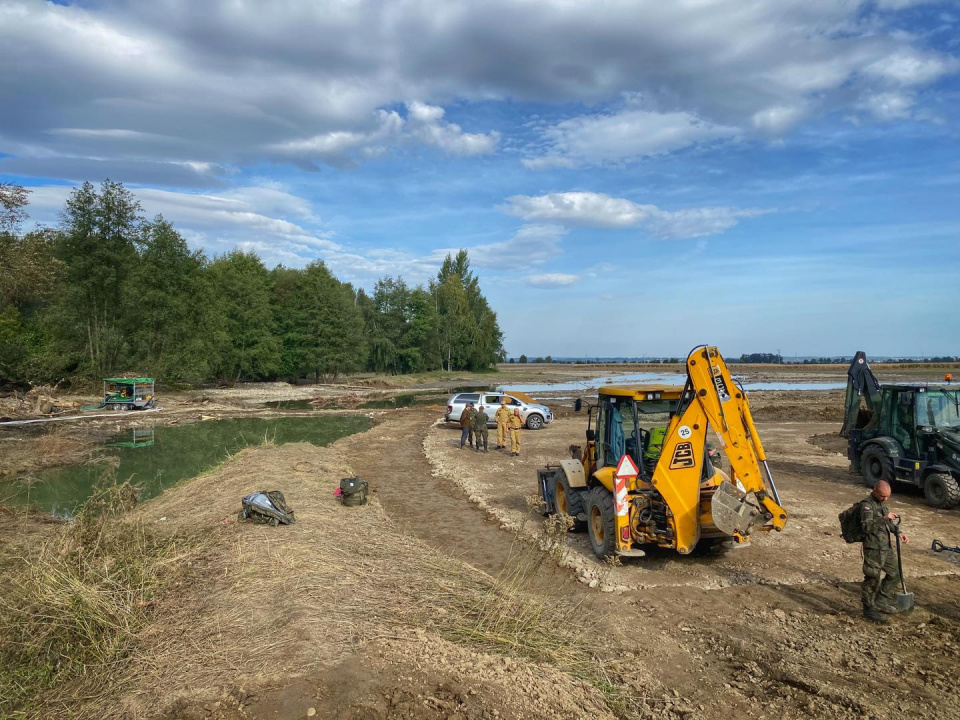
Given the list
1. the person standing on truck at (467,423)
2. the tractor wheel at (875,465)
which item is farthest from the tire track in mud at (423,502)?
the tractor wheel at (875,465)

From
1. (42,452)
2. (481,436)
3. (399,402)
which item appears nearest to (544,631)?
(481,436)

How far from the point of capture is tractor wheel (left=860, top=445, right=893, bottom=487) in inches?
520

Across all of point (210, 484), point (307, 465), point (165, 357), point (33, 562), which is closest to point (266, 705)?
point (33, 562)

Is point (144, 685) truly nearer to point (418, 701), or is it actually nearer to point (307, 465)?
point (418, 701)

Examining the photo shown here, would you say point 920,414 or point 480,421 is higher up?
point 920,414

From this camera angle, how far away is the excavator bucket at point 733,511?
7.00 meters

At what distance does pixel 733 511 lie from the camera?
277 inches

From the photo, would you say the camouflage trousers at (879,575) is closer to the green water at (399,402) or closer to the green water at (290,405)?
the green water at (399,402)

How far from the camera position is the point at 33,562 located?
7059mm

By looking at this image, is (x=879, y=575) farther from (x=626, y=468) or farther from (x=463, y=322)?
(x=463, y=322)

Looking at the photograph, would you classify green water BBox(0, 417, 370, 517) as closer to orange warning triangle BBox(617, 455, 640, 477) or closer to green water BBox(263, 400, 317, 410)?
green water BBox(263, 400, 317, 410)

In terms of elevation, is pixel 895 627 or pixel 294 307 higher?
pixel 294 307

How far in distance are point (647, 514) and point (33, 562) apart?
7.52 meters

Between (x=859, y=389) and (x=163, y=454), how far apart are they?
2270 cm
